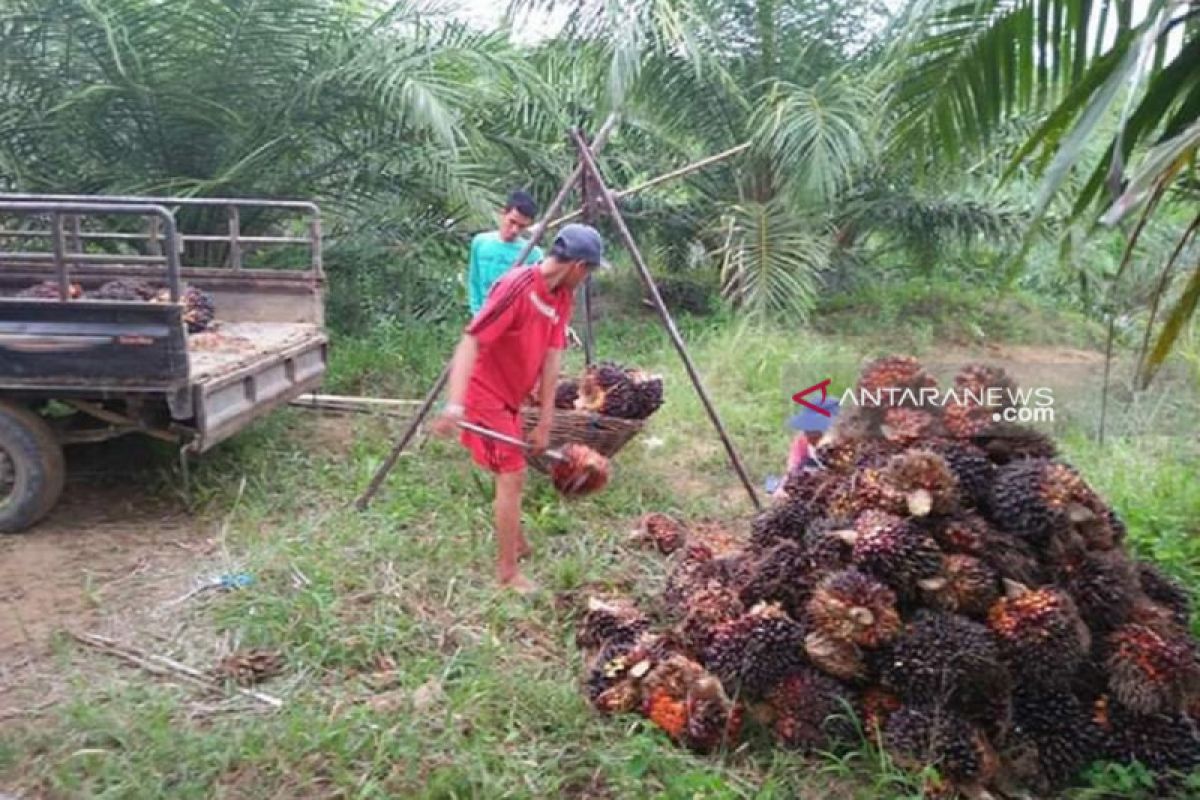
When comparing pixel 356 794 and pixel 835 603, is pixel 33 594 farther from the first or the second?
pixel 835 603

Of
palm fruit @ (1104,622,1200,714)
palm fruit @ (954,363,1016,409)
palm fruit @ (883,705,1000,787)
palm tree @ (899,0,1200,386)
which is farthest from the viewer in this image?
palm fruit @ (954,363,1016,409)

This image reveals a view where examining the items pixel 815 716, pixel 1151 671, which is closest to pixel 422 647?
pixel 815 716

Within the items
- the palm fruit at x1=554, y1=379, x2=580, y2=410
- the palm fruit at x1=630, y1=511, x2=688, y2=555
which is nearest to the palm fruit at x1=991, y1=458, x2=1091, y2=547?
the palm fruit at x1=630, y1=511, x2=688, y2=555

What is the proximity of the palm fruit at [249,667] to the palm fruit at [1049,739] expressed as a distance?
2114 millimetres

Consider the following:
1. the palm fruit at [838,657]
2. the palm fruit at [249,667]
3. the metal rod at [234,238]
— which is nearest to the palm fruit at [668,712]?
the palm fruit at [838,657]

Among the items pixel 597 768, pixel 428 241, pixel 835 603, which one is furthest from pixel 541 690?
pixel 428 241

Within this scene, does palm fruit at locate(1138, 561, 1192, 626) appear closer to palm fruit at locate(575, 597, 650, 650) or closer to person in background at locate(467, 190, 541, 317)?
palm fruit at locate(575, 597, 650, 650)

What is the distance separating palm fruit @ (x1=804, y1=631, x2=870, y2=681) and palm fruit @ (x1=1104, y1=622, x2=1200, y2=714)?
0.64m

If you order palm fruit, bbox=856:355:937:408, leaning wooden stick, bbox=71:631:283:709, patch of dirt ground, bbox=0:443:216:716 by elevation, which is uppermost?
palm fruit, bbox=856:355:937:408

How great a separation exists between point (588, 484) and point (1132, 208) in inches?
116

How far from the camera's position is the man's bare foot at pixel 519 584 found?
12.4 feet

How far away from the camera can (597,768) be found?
2.71m

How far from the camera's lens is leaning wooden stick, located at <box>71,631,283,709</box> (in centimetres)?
305

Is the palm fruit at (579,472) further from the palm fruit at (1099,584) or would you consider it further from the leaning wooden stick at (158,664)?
the palm fruit at (1099,584)
